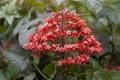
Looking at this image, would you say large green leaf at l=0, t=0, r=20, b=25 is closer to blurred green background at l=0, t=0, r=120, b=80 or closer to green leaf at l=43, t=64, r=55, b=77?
blurred green background at l=0, t=0, r=120, b=80

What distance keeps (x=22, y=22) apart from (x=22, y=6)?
224mm

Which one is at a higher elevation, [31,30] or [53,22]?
[53,22]

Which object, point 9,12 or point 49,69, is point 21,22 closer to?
point 9,12

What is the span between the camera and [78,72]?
1.55m

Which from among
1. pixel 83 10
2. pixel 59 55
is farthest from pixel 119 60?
pixel 59 55

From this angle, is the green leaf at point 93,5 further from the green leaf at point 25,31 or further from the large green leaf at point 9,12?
the large green leaf at point 9,12

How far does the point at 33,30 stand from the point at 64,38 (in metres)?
0.33

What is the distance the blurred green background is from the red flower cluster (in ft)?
0.33

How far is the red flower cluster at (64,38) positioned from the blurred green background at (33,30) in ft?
0.33

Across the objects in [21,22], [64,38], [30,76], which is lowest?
[30,76]

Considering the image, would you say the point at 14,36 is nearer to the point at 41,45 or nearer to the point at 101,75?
the point at 41,45

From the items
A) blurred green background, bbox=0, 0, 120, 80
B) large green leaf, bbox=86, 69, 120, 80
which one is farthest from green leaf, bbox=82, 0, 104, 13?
large green leaf, bbox=86, 69, 120, 80

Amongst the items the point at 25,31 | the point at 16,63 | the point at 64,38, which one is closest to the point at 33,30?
the point at 25,31

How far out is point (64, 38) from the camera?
4.67 feet
